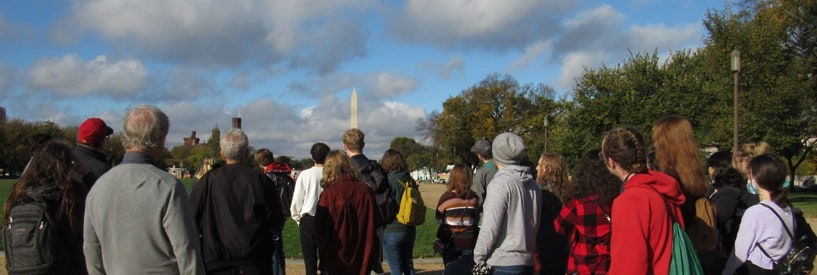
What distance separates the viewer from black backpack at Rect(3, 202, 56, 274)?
4281 millimetres

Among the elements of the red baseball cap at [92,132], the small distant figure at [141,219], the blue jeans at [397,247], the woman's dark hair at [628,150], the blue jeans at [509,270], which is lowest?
the blue jeans at [397,247]

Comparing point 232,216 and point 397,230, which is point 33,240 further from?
point 397,230

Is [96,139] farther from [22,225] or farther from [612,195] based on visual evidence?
[612,195]

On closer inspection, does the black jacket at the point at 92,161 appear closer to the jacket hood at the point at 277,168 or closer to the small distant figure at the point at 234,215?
the small distant figure at the point at 234,215

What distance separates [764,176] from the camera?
4539mm

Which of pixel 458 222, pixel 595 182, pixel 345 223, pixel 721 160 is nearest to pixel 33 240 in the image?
pixel 345 223

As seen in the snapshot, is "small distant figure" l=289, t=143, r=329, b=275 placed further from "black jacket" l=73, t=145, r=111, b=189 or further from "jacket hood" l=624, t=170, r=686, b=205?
"jacket hood" l=624, t=170, r=686, b=205

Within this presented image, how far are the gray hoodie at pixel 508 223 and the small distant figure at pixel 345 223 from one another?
167 centimetres

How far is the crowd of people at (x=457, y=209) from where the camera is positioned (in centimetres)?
337

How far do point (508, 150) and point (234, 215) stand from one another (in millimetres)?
2038

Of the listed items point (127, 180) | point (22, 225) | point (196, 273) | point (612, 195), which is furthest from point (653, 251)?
point (22, 225)

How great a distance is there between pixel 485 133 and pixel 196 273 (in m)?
69.8

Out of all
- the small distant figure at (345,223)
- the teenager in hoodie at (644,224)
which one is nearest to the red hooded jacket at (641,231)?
the teenager in hoodie at (644,224)

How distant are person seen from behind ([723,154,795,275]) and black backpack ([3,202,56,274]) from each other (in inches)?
181
